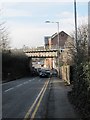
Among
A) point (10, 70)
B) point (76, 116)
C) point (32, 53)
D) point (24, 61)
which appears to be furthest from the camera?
point (32, 53)

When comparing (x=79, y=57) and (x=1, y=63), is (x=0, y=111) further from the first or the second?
(x=1, y=63)

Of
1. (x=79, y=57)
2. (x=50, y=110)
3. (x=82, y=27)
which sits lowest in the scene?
(x=50, y=110)

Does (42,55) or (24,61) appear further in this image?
(42,55)

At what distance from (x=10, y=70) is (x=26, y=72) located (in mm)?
21433

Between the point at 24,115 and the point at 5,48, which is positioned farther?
the point at 5,48

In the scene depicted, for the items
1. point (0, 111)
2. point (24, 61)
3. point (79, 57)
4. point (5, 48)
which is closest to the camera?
point (0, 111)

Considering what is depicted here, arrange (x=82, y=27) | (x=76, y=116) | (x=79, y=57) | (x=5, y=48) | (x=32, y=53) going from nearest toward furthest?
(x=76, y=116)
(x=79, y=57)
(x=82, y=27)
(x=5, y=48)
(x=32, y=53)

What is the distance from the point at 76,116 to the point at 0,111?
3.71m

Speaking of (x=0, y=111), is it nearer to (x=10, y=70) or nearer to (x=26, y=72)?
(x=10, y=70)

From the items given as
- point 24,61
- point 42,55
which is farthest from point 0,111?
point 42,55

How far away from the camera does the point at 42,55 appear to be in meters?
102

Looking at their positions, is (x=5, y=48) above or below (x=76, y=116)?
above

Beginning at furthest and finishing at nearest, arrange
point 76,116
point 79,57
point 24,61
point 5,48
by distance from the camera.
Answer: point 24,61 < point 5,48 < point 79,57 < point 76,116

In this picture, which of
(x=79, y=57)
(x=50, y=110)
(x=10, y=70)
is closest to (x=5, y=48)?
(x=10, y=70)
